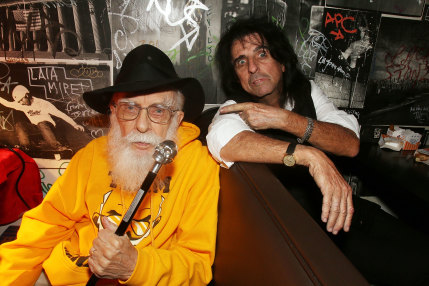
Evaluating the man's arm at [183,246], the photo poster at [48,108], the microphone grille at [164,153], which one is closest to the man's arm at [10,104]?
the photo poster at [48,108]

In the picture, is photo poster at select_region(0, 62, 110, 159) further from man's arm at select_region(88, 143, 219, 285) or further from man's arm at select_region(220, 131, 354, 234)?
man's arm at select_region(220, 131, 354, 234)

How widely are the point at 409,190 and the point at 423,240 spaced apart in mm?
313

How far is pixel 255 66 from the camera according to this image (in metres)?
1.86

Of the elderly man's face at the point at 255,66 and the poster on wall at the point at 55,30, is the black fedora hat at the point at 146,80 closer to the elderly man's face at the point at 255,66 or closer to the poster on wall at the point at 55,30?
the elderly man's face at the point at 255,66

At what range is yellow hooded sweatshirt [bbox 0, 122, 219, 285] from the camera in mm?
1300

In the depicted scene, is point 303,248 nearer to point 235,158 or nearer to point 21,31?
point 235,158

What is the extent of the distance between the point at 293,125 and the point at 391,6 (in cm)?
188

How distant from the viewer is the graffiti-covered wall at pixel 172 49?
7.04 ft

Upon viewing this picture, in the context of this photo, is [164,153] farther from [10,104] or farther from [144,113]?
[10,104]

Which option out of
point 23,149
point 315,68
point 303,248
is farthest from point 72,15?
point 303,248

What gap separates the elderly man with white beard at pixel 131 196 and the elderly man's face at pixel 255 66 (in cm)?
54

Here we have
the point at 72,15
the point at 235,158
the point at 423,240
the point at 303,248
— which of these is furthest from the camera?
the point at 72,15

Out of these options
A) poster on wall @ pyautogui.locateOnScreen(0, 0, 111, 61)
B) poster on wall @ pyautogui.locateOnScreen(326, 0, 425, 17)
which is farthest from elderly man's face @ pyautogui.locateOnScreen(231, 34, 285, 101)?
poster on wall @ pyautogui.locateOnScreen(0, 0, 111, 61)

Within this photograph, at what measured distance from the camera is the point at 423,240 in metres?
1.64
